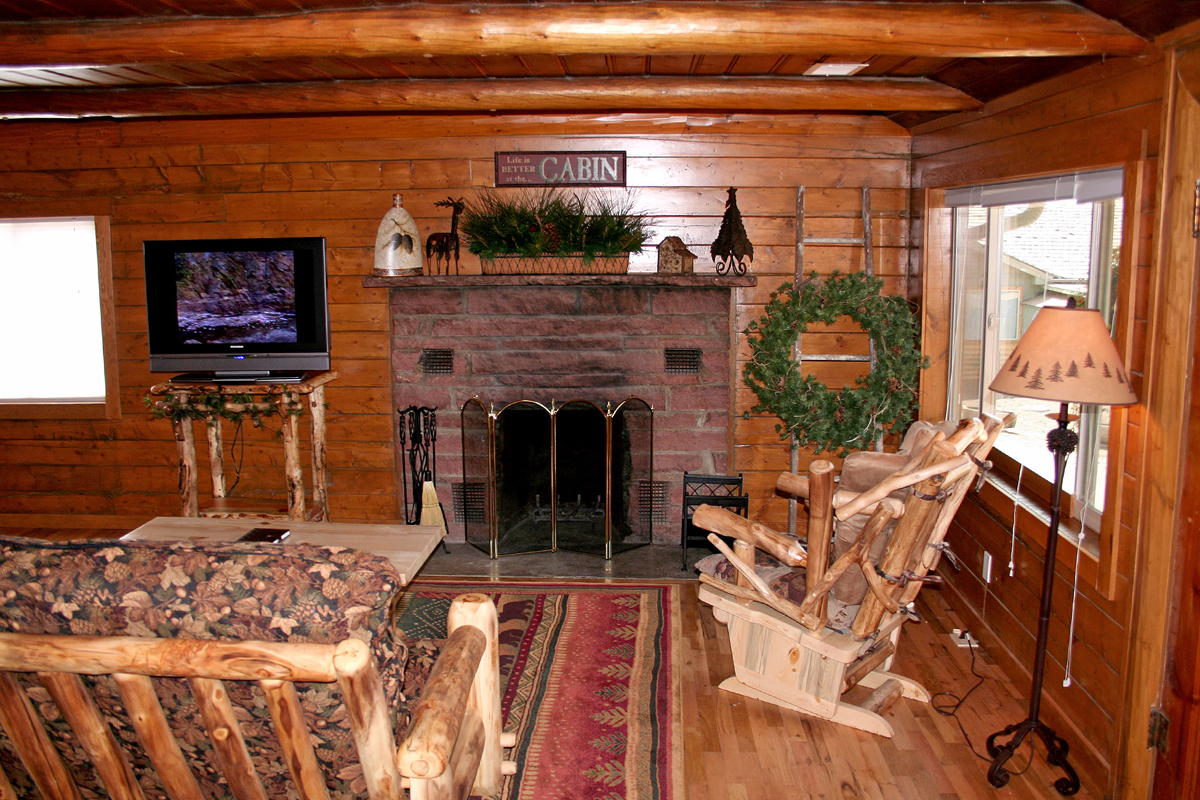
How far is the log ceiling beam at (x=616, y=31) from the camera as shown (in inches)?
103

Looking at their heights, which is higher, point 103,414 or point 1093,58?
point 1093,58

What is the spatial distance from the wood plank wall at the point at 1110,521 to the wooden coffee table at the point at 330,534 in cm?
229

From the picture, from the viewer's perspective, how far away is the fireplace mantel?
4.45 meters

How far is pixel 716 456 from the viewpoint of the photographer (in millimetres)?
4738

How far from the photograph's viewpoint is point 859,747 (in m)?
2.88

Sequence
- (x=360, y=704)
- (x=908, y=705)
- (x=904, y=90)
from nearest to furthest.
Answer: (x=360, y=704) < (x=908, y=705) < (x=904, y=90)

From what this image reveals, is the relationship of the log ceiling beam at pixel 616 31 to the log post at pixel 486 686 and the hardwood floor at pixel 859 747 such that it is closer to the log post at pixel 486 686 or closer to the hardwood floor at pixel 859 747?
the log post at pixel 486 686

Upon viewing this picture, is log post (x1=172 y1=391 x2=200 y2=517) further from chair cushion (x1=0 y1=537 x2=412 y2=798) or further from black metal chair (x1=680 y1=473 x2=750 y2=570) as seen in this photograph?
chair cushion (x1=0 y1=537 x2=412 y2=798)

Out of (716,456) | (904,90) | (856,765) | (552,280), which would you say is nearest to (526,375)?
(552,280)

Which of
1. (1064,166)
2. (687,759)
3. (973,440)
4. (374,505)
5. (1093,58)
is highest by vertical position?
(1093,58)

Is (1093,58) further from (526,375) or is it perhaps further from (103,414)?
(103,414)

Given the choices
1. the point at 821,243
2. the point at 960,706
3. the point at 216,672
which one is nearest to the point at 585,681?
the point at 960,706

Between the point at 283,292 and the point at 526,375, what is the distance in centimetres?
137

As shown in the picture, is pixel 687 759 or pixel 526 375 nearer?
pixel 687 759
